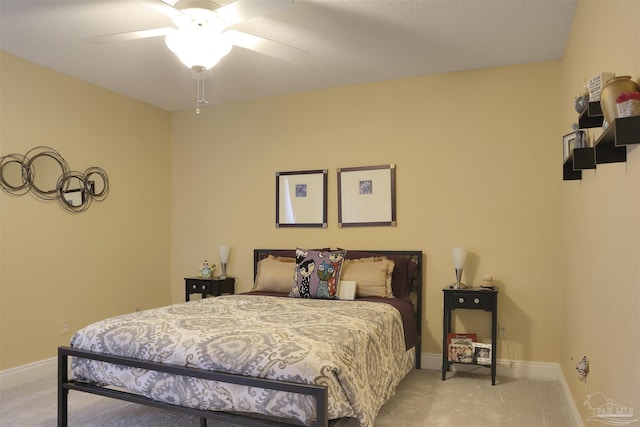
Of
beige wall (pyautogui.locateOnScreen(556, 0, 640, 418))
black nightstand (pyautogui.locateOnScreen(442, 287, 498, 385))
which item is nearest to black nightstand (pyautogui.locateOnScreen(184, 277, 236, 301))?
black nightstand (pyautogui.locateOnScreen(442, 287, 498, 385))

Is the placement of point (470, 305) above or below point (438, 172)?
below

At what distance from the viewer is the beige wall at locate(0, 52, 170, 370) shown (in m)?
3.81

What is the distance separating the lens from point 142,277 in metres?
5.09

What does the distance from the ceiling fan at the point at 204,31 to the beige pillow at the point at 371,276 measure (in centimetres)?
192

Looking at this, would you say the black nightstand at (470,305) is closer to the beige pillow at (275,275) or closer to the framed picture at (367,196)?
the framed picture at (367,196)

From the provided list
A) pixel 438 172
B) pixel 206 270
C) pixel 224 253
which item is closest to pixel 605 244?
pixel 438 172

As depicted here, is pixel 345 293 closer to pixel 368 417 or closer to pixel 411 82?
pixel 368 417

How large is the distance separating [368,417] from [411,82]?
3100 millimetres

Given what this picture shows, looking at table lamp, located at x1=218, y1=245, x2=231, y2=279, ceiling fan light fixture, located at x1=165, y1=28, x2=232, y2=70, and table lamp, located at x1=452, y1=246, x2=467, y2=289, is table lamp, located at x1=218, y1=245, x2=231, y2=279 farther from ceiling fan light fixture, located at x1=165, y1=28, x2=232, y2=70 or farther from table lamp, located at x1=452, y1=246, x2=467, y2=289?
ceiling fan light fixture, located at x1=165, y1=28, x2=232, y2=70

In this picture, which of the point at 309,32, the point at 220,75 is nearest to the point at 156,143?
the point at 220,75

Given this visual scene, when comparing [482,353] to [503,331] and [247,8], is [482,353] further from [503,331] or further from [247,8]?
[247,8]

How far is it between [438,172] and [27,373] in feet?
12.8

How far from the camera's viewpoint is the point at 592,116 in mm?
1898

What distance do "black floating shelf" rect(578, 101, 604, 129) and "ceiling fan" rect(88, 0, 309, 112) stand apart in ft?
5.26
